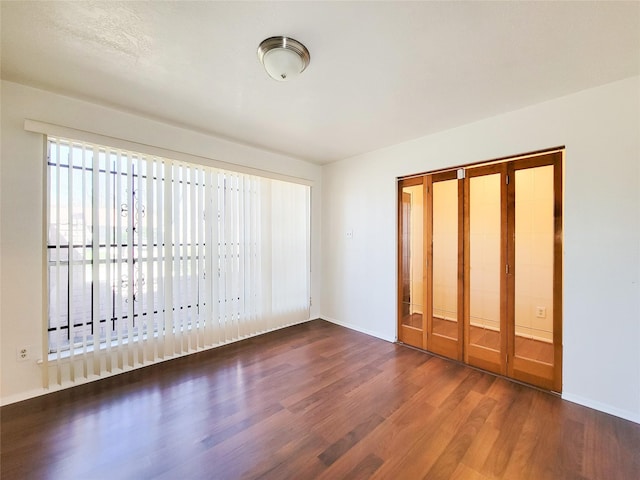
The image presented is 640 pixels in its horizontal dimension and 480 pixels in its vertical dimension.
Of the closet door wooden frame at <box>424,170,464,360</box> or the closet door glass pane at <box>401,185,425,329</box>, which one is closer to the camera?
the closet door wooden frame at <box>424,170,464,360</box>

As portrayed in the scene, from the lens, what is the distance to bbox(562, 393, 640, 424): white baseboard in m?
2.01

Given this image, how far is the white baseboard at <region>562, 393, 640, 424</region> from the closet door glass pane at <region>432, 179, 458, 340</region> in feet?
3.29

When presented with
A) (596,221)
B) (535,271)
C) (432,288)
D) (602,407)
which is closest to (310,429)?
(432,288)

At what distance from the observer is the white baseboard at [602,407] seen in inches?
79.1

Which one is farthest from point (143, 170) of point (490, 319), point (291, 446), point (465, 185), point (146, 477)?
point (490, 319)

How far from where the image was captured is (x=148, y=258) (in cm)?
280

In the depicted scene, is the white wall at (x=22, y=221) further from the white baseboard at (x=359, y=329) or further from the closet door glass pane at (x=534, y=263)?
the closet door glass pane at (x=534, y=263)

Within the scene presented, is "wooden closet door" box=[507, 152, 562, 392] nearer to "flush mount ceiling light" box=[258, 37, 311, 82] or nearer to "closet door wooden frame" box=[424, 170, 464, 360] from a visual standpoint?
"closet door wooden frame" box=[424, 170, 464, 360]

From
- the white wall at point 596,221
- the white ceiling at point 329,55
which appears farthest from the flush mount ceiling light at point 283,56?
the white wall at point 596,221

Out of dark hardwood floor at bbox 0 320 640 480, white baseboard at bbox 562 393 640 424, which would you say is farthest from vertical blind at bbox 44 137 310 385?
white baseboard at bbox 562 393 640 424

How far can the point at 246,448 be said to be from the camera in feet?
5.69

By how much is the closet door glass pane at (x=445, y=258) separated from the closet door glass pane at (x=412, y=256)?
176 millimetres

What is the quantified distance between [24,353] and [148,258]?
1.19 m

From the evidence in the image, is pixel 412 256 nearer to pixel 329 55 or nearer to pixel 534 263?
pixel 534 263
